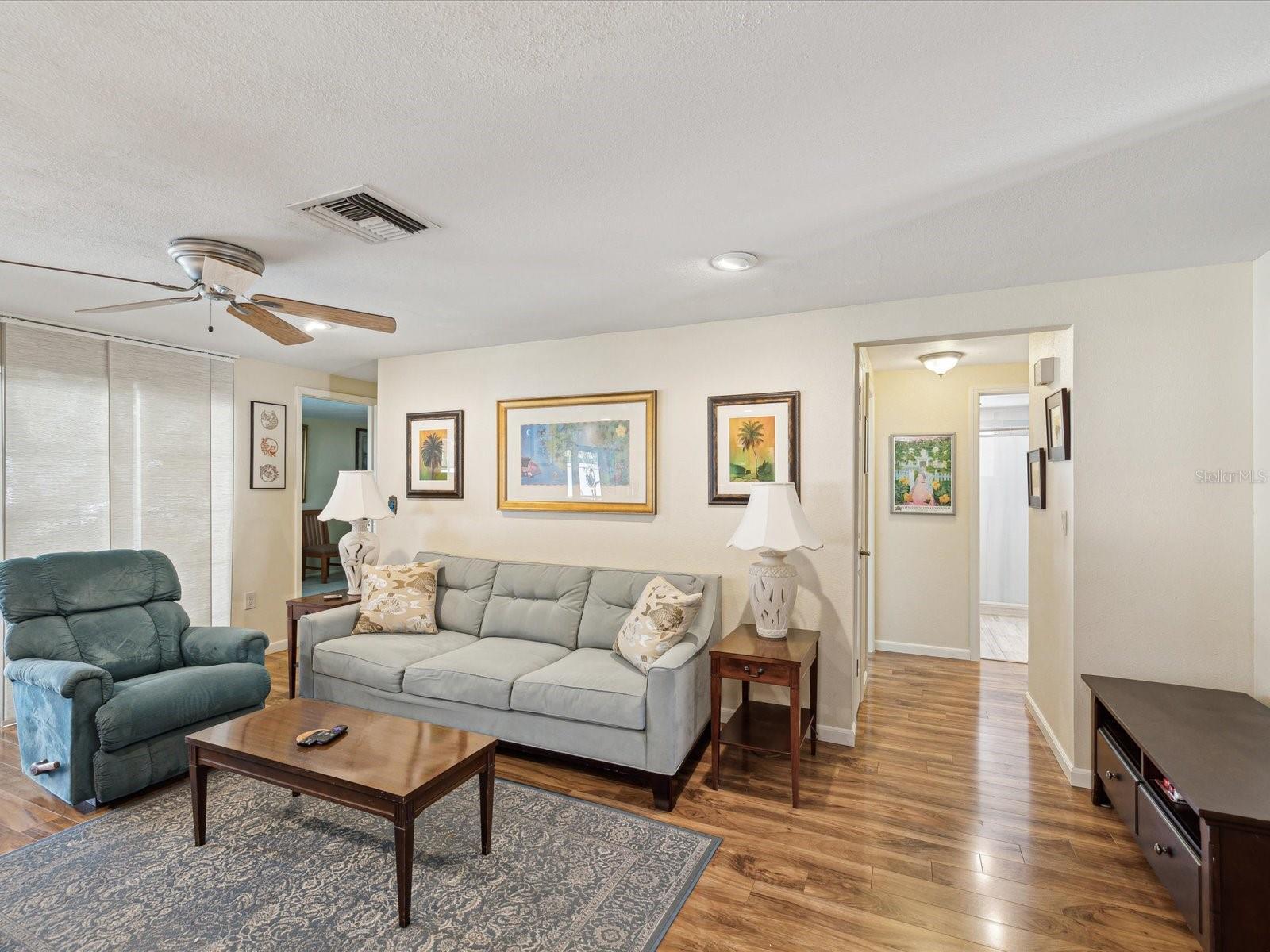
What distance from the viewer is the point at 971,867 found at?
2.33 meters

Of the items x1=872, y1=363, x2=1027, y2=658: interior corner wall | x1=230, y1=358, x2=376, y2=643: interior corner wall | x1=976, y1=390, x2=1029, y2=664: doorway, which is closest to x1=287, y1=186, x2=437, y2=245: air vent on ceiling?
x1=230, y1=358, x2=376, y2=643: interior corner wall

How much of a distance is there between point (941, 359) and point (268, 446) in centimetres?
517

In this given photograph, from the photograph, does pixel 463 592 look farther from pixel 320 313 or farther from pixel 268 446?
pixel 268 446

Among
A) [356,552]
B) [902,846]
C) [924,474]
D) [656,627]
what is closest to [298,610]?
[356,552]

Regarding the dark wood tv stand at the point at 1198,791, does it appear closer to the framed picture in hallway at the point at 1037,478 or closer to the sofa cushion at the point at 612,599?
the framed picture in hallway at the point at 1037,478

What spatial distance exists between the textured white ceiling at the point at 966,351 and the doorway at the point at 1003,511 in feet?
6.19

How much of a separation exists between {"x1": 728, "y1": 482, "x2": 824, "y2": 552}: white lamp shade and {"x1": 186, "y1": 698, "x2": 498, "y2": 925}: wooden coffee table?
1.49m

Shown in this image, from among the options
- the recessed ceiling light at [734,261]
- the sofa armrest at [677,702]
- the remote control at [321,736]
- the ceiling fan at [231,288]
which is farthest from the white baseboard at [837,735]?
the ceiling fan at [231,288]

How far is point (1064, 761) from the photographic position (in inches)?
120

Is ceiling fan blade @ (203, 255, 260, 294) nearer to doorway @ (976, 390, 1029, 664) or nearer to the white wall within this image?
the white wall

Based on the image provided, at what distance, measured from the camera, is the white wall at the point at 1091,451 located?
2.70 m

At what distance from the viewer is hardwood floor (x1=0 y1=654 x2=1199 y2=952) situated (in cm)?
201

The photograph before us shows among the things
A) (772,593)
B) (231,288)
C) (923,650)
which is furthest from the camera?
(923,650)

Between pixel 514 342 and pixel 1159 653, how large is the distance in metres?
3.90
